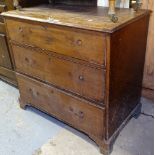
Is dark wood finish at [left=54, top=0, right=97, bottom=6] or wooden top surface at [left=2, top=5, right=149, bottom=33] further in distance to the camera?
dark wood finish at [left=54, top=0, right=97, bottom=6]

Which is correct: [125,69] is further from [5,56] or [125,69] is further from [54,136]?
[5,56]

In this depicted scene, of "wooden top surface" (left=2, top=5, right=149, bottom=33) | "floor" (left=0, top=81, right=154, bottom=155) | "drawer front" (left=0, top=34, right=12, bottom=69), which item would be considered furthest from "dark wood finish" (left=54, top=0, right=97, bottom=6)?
"floor" (left=0, top=81, right=154, bottom=155)

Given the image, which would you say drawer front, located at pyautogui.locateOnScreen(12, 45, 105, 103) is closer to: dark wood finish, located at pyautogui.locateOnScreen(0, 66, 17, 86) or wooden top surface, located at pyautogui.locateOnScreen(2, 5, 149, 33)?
wooden top surface, located at pyautogui.locateOnScreen(2, 5, 149, 33)

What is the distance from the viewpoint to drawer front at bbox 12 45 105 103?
4.26ft

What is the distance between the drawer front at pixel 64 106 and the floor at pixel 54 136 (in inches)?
4.8

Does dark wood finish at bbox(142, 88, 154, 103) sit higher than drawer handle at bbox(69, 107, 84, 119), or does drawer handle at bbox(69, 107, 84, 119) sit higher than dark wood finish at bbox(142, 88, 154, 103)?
drawer handle at bbox(69, 107, 84, 119)

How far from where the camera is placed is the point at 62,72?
1.44 meters

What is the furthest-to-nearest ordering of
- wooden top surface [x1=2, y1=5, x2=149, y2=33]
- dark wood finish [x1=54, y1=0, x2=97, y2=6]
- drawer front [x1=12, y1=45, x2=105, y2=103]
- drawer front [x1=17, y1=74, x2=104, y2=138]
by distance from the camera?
dark wood finish [x1=54, y1=0, x2=97, y2=6]
drawer front [x1=17, y1=74, x2=104, y2=138]
drawer front [x1=12, y1=45, x2=105, y2=103]
wooden top surface [x1=2, y1=5, x2=149, y2=33]

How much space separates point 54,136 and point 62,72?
53cm

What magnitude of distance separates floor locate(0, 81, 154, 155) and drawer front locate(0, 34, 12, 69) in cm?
46

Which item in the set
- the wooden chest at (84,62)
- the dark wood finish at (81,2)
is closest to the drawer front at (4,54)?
the wooden chest at (84,62)

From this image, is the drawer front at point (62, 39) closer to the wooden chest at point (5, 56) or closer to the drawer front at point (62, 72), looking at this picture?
the drawer front at point (62, 72)

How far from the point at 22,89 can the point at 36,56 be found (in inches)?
16.8

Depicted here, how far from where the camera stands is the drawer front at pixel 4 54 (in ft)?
6.56
